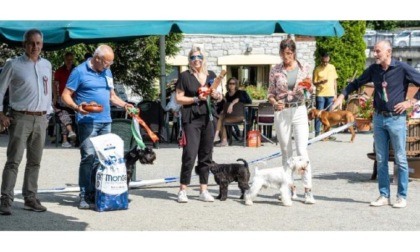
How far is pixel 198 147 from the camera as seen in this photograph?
29.0ft

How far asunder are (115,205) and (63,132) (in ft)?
24.4

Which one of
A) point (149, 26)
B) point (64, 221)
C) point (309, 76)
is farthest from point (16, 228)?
point (149, 26)

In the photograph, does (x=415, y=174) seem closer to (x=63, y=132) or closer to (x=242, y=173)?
(x=242, y=173)

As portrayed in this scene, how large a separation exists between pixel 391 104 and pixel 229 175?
1939mm

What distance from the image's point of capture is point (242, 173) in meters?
8.78

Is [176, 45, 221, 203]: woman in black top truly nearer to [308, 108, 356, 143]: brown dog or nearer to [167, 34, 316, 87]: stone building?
[308, 108, 356, 143]: brown dog

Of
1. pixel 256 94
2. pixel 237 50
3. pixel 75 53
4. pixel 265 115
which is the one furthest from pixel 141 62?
pixel 265 115

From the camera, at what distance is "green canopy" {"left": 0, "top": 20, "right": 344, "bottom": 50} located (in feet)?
43.5

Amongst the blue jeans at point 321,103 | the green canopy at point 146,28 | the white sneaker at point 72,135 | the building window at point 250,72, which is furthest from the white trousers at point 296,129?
the building window at point 250,72

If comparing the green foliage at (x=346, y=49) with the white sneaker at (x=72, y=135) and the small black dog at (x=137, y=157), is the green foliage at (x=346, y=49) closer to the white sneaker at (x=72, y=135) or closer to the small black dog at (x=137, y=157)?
the white sneaker at (x=72, y=135)

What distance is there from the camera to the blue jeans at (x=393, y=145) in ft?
27.1

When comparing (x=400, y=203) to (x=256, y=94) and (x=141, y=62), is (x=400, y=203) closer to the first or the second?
(x=256, y=94)

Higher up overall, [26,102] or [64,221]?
[26,102]

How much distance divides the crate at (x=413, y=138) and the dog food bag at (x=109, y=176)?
4129 mm
